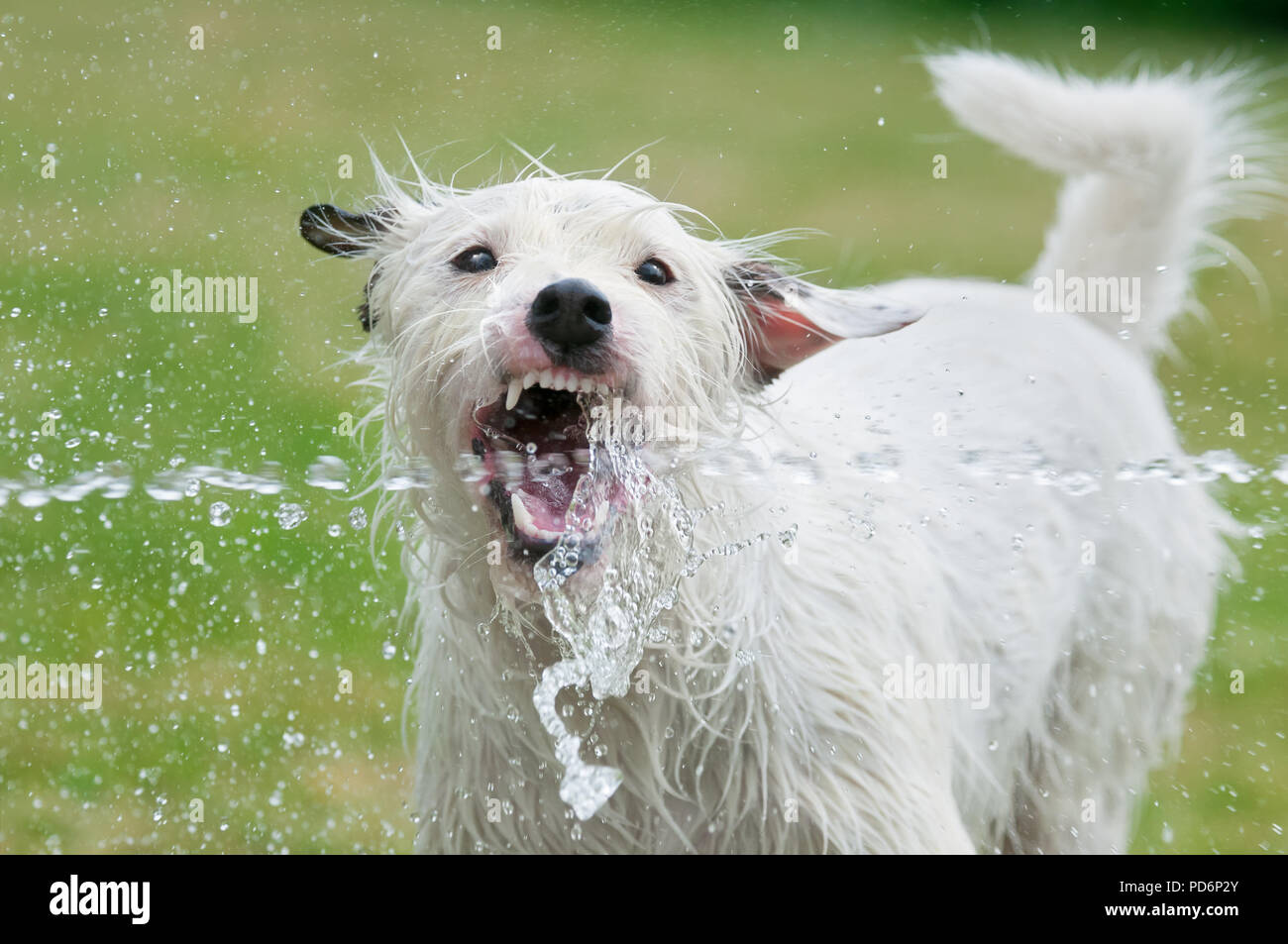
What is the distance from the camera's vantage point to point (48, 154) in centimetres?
997

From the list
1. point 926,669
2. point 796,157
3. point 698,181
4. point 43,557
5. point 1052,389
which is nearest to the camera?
point 926,669

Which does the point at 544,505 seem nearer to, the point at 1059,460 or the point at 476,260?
the point at 476,260

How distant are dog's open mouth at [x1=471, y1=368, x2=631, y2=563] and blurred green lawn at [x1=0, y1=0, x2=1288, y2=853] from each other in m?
0.88

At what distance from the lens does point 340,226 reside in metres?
3.29

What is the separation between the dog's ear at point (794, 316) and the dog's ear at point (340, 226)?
0.82 meters

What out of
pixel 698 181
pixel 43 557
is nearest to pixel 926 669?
pixel 43 557

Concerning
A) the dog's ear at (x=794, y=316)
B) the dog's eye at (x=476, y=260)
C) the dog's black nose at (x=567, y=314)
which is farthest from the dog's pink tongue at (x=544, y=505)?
the dog's ear at (x=794, y=316)

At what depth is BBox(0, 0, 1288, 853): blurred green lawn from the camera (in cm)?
480

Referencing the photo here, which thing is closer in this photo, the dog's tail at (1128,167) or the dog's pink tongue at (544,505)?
the dog's pink tongue at (544,505)

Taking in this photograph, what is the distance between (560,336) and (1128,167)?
2.25 meters

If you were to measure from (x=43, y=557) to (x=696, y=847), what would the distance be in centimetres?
413

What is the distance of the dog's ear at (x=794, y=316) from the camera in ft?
9.95

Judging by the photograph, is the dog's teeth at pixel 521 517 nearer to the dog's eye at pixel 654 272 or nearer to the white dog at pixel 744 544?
the white dog at pixel 744 544

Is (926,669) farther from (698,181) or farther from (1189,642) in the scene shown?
(698,181)
